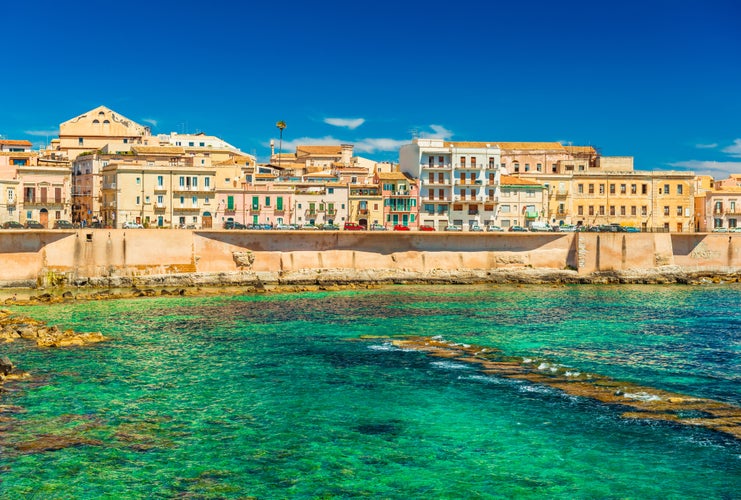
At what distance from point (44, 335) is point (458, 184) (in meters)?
49.5

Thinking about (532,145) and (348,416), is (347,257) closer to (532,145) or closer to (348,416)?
(348,416)

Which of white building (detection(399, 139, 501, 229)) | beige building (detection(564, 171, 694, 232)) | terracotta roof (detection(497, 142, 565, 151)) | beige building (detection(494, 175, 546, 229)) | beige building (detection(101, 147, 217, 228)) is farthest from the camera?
terracotta roof (detection(497, 142, 565, 151))

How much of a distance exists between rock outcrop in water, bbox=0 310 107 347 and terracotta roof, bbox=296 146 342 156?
67362 mm

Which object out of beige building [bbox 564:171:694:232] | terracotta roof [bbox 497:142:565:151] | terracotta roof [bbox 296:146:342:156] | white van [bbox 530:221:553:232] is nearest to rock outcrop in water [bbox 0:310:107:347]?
white van [bbox 530:221:553:232]

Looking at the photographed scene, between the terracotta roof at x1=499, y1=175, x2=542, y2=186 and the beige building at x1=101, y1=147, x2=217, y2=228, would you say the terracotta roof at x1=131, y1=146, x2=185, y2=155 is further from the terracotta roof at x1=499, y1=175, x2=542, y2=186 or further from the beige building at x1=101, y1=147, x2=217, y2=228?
the terracotta roof at x1=499, y1=175, x2=542, y2=186

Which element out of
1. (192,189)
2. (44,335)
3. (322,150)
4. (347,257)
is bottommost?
(44,335)

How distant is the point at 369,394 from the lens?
2208 centimetres

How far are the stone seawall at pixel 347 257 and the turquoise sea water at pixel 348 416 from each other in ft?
46.6

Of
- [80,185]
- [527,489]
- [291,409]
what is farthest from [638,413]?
[80,185]

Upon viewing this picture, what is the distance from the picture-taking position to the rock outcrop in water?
96.5ft

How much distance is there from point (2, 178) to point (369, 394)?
54014 millimetres

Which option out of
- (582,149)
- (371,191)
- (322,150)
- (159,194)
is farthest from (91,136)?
(582,149)

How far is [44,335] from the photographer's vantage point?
30.0m

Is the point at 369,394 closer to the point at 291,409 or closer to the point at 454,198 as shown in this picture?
the point at 291,409
